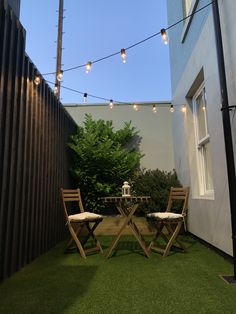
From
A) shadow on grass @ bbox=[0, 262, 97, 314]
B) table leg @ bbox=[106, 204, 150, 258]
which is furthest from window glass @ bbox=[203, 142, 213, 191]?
shadow on grass @ bbox=[0, 262, 97, 314]

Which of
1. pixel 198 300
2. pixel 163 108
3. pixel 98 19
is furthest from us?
pixel 98 19

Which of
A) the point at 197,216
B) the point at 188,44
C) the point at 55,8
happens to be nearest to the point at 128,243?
the point at 197,216

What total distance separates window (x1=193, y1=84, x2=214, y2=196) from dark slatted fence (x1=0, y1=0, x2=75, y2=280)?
7.22 feet

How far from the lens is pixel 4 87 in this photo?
236cm

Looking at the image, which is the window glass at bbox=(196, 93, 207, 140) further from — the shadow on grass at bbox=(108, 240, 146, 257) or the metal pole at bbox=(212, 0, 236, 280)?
the shadow on grass at bbox=(108, 240, 146, 257)

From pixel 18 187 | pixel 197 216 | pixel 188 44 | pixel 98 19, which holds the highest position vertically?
pixel 98 19

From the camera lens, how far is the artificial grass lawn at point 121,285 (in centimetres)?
168

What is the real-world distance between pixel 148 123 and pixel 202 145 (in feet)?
6.96

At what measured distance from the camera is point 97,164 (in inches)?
195

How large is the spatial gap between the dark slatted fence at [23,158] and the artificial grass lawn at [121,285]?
0.93ft

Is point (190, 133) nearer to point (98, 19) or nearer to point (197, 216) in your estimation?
point (197, 216)

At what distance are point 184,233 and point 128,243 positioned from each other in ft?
3.86

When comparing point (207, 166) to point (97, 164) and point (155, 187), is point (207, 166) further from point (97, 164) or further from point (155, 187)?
point (97, 164)

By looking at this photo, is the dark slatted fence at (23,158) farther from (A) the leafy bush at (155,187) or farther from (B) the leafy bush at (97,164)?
(A) the leafy bush at (155,187)
